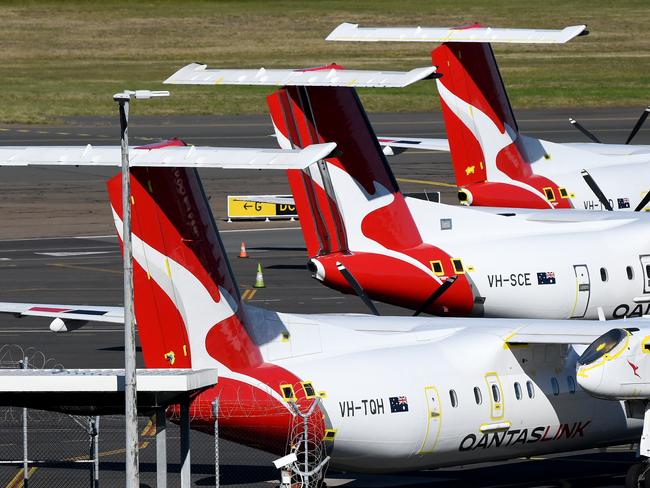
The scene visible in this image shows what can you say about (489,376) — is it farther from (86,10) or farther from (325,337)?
(86,10)

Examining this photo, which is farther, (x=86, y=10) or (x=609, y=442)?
(x=86, y=10)

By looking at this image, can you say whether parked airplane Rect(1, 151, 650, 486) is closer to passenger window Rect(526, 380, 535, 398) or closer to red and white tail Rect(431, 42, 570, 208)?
passenger window Rect(526, 380, 535, 398)

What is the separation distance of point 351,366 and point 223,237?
107 ft

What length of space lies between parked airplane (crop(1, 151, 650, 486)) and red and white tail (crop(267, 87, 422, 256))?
5207mm

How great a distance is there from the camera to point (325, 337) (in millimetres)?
25281

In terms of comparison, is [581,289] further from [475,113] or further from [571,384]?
[571,384]

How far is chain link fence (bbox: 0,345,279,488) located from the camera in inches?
1090

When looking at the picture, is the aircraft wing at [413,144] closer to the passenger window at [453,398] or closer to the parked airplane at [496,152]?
the parked airplane at [496,152]

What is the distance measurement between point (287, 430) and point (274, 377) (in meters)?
0.86

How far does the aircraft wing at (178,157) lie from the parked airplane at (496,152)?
1796cm

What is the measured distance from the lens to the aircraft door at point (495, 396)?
85.7 feet

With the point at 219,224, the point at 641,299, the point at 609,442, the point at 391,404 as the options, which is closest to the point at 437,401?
the point at 391,404

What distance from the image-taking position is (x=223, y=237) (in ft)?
187

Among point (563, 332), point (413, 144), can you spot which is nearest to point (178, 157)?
point (563, 332)
